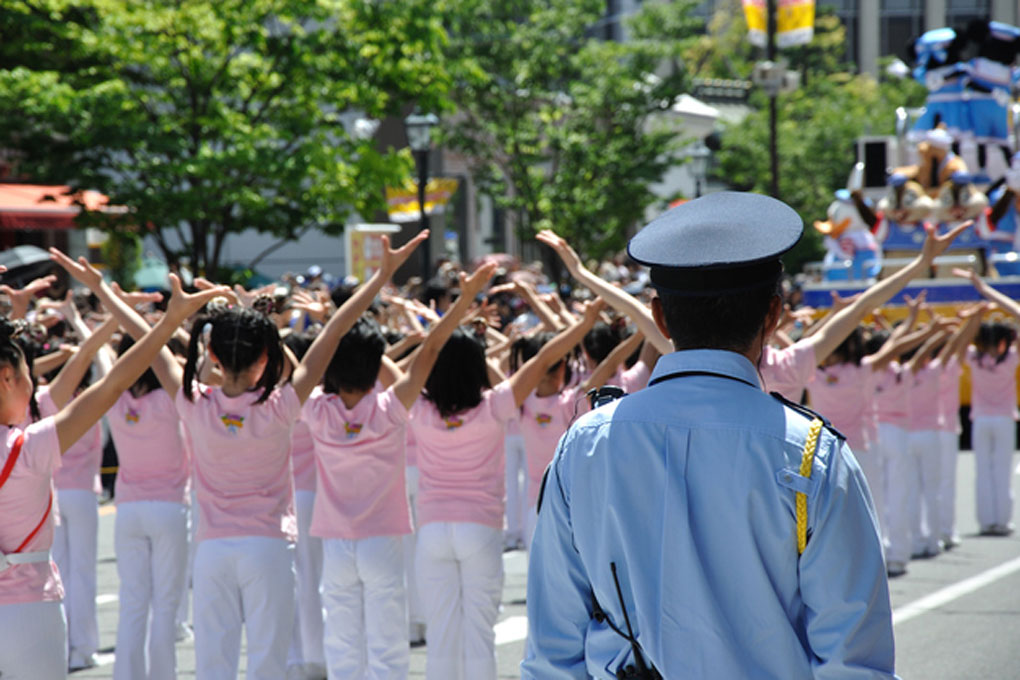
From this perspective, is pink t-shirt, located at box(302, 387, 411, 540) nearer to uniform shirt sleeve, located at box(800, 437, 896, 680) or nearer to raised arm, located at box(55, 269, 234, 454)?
raised arm, located at box(55, 269, 234, 454)

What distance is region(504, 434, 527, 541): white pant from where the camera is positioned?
36.6 feet

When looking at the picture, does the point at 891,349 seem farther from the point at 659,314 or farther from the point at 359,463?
the point at 659,314

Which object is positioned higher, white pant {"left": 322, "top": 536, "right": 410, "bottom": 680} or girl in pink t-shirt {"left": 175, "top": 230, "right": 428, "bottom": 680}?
girl in pink t-shirt {"left": 175, "top": 230, "right": 428, "bottom": 680}

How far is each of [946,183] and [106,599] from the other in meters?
17.9

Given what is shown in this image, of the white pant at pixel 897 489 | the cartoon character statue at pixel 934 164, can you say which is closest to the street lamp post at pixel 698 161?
the cartoon character statue at pixel 934 164

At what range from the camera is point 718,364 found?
8.11 feet

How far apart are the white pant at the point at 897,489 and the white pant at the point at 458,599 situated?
5.47 m

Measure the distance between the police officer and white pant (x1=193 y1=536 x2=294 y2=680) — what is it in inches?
114

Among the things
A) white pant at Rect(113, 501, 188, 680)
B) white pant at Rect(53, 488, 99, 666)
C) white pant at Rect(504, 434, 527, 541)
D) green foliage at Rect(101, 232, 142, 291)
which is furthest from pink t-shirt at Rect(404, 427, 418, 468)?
green foliage at Rect(101, 232, 142, 291)

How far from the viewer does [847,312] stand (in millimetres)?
5383

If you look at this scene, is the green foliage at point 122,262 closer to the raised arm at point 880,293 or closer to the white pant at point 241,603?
the white pant at point 241,603

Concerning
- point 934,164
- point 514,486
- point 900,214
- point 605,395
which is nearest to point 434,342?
point 605,395

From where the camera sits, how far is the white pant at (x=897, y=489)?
408 inches

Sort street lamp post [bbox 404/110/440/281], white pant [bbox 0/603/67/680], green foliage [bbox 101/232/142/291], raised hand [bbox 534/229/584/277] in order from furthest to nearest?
green foliage [bbox 101/232/142/291], street lamp post [bbox 404/110/440/281], raised hand [bbox 534/229/584/277], white pant [bbox 0/603/67/680]
